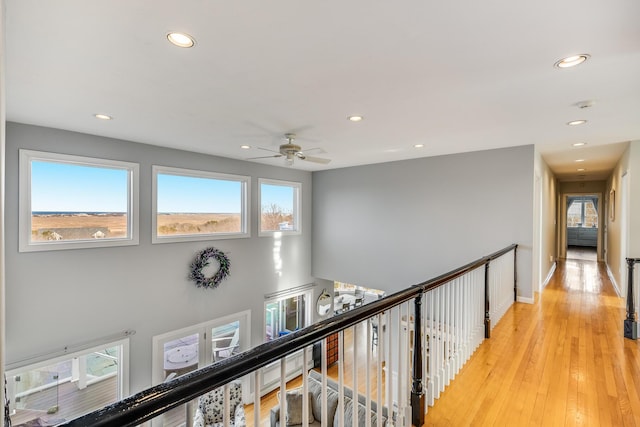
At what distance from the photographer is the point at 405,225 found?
615 centimetres

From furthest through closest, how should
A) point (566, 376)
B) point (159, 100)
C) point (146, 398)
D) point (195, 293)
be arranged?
1. point (195, 293)
2. point (159, 100)
3. point (566, 376)
4. point (146, 398)

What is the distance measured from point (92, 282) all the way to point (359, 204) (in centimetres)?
494

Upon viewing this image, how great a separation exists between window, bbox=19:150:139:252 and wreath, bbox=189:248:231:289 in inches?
41.3

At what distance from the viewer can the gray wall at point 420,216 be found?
489 cm

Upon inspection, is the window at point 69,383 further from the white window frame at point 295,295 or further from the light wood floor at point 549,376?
the white window frame at point 295,295

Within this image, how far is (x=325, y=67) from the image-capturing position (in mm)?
2271

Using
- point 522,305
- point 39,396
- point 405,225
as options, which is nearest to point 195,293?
point 39,396

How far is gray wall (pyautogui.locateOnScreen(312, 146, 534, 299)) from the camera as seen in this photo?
16.0 feet

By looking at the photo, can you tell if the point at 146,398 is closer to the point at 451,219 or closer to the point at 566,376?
the point at 566,376

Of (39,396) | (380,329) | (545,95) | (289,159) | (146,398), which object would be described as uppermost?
(545,95)

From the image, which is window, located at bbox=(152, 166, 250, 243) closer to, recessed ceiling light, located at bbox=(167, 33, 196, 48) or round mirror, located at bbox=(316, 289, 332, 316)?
round mirror, located at bbox=(316, 289, 332, 316)

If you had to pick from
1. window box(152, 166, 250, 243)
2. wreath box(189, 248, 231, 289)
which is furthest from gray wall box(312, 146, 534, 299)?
wreath box(189, 248, 231, 289)

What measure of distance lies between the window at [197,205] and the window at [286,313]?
1861 mm

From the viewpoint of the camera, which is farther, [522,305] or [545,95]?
[522,305]
